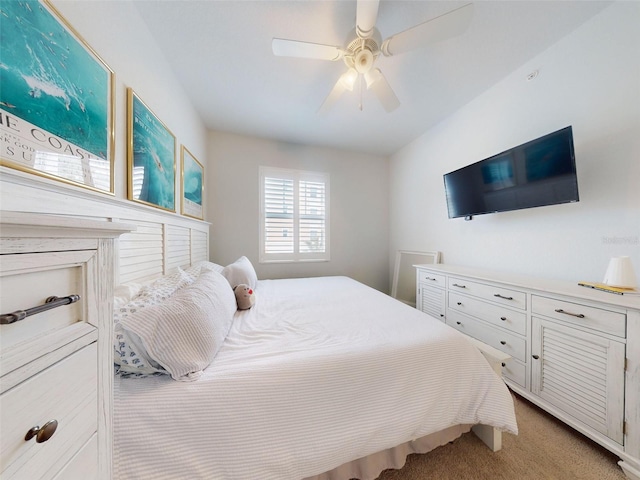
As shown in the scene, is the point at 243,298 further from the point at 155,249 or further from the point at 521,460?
the point at 521,460

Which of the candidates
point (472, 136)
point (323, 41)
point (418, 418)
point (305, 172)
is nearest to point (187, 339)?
point (418, 418)

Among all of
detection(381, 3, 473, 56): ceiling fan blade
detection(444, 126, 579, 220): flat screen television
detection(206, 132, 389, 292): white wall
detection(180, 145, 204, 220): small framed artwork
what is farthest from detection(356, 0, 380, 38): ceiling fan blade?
detection(206, 132, 389, 292): white wall

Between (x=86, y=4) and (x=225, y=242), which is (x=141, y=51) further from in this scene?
(x=225, y=242)

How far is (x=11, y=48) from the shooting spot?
0.70 m

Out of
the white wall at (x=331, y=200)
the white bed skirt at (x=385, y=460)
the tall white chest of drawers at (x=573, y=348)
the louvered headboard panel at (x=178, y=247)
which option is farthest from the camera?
the white wall at (x=331, y=200)

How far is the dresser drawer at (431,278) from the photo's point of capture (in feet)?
7.23

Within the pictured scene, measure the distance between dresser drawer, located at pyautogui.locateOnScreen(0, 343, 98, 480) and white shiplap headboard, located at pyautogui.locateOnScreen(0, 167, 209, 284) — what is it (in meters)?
0.42

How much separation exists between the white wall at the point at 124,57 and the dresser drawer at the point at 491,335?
9.08 ft

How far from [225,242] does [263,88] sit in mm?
1923

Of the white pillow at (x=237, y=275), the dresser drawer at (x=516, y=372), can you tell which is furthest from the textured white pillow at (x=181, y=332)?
the dresser drawer at (x=516, y=372)

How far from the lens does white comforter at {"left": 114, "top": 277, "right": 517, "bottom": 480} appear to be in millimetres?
722

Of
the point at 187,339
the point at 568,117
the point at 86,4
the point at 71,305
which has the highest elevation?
the point at 86,4

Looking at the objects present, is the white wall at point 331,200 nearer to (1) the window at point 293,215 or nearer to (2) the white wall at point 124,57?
(1) the window at point 293,215

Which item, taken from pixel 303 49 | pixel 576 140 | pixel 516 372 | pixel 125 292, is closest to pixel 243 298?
pixel 125 292
